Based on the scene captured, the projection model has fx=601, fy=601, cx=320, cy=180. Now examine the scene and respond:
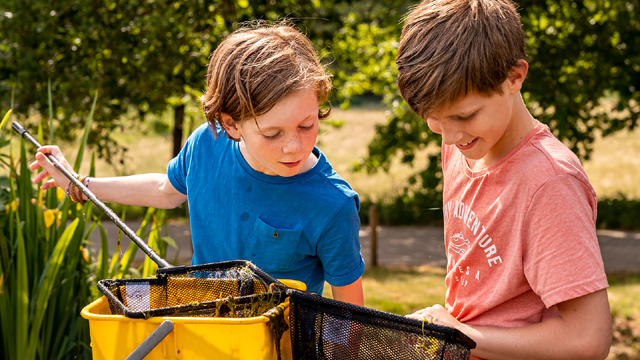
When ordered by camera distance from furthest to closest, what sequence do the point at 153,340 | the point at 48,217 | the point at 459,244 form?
the point at 48,217 < the point at 459,244 < the point at 153,340

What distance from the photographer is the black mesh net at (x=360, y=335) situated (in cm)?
116

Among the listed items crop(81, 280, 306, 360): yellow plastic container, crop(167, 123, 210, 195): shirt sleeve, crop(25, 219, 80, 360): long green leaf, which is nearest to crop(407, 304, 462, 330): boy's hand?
crop(81, 280, 306, 360): yellow plastic container

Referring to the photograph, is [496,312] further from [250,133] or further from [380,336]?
[250,133]

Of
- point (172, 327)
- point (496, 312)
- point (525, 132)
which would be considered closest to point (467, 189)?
point (525, 132)

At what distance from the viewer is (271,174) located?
178 cm

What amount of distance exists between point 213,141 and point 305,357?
2.83 feet

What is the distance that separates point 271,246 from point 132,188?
0.61 m

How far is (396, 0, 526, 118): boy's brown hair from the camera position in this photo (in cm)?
134

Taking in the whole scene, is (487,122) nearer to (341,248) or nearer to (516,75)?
(516,75)

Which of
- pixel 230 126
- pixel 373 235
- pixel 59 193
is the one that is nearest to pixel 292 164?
pixel 230 126

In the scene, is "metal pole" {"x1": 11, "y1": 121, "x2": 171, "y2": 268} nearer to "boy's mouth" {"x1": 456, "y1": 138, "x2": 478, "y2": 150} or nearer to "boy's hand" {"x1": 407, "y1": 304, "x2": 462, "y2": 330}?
"boy's hand" {"x1": 407, "y1": 304, "x2": 462, "y2": 330}

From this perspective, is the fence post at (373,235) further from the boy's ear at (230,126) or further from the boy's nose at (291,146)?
the boy's nose at (291,146)

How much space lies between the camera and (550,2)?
18.6ft

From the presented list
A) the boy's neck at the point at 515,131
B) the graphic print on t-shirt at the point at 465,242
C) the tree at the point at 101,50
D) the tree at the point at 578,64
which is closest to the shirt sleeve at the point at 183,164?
the graphic print on t-shirt at the point at 465,242
